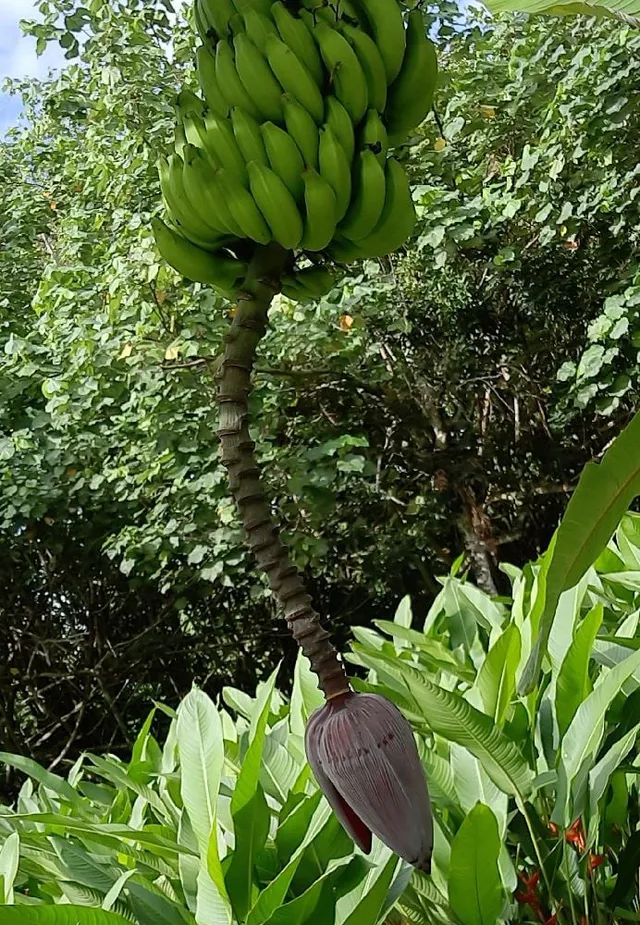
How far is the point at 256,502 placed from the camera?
0.35 m

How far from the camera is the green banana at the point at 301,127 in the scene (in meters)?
0.45

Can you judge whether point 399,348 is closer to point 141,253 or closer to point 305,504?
point 305,504

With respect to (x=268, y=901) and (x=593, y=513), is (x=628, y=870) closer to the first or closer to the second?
(x=268, y=901)

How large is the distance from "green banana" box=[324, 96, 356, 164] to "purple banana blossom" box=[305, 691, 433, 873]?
30 centimetres

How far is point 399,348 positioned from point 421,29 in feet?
8.90

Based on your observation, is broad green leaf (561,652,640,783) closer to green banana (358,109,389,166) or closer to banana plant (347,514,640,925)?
banana plant (347,514,640,925)

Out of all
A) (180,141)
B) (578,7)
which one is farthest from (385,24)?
(578,7)

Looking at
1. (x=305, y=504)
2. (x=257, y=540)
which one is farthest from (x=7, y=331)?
(x=257, y=540)

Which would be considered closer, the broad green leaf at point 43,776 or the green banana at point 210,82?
the green banana at point 210,82

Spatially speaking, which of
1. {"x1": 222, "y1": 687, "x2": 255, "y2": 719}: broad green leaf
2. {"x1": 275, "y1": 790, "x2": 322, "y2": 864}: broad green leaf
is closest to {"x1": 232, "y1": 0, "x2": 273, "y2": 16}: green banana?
{"x1": 275, "y1": 790, "x2": 322, "y2": 864}: broad green leaf

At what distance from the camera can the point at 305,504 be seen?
2906mm

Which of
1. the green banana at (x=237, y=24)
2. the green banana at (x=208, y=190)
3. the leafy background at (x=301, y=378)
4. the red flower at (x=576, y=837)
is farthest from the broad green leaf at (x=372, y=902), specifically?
the leafy background at (x=301, y=378)

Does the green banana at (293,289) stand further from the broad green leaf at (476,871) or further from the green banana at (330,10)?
the broad green leaf at (476,871)

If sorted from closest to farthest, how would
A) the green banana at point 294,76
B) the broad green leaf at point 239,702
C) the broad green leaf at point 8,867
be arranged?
the green banana at point 294,76, the broad green leaf at point 8,867, the broad green leaf at point 239,702
